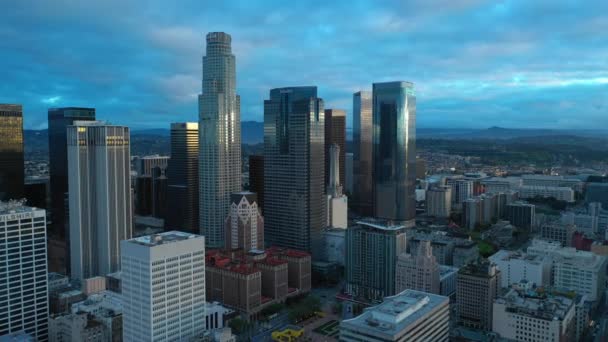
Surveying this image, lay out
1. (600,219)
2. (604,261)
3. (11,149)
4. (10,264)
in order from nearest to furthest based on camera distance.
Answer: (10,264)
(604,261)
(11,149)
(600,219)

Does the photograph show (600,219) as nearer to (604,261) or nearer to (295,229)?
(604,261)

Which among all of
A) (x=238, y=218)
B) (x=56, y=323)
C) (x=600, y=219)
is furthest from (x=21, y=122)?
(x=600, y=219)

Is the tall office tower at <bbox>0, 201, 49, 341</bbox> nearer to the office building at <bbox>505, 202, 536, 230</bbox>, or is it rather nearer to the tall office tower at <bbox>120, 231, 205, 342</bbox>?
the tall office tower at <bbox>120, 231, 205, 342</bbox>

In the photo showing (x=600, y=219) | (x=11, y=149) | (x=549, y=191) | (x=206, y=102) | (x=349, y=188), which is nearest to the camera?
(x=11, y=149)

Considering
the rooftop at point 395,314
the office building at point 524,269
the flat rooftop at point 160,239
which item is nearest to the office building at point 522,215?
the office building at point 524,269

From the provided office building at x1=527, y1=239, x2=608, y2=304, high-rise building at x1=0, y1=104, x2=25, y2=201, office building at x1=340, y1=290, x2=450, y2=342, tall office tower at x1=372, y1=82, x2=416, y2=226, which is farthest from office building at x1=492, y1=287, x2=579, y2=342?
high-rise building at x1=0, y1=104, x2=25, y2=201

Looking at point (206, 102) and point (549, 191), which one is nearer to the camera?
point (206, 102)

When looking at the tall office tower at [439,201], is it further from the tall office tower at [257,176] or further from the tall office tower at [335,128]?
the tall office tower at [257,176]

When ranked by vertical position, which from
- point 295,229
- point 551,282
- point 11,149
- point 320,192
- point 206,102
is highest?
point 206,102
